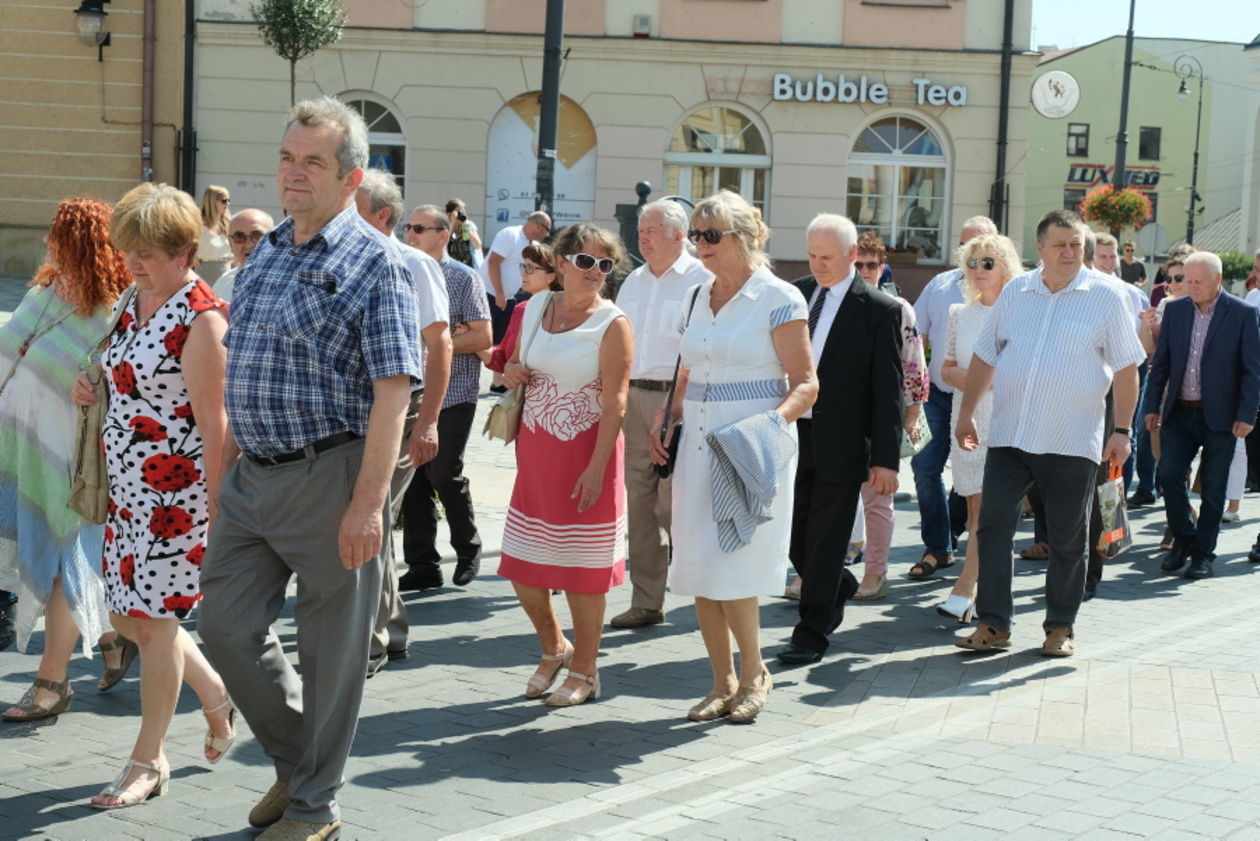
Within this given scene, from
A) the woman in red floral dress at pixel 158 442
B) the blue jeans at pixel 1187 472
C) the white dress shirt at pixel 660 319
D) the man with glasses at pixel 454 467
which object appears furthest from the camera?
the blue jeans at pixel 1187 472

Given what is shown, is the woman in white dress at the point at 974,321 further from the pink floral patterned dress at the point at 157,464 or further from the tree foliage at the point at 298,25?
the tree foliage at the point at 298,25

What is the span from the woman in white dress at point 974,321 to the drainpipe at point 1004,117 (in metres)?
19.8

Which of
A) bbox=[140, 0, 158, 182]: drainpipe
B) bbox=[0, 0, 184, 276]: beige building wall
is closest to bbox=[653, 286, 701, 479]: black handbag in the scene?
bbox=[140, 0, 158, 182]: drainpipe

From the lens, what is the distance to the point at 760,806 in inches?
215

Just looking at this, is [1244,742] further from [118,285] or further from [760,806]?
[118,285]

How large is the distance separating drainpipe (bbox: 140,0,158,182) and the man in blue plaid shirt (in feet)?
80.8

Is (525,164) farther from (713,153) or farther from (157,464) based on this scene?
(157,464)

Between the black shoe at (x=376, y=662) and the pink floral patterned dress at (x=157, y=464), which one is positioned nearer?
the pink floral patterned dress at (x=157, y=464)

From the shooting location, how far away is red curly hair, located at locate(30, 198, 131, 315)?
6012mm

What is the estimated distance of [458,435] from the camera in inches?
354

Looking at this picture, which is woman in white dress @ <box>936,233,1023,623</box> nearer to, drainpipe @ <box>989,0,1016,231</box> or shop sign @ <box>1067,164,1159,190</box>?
drainpipe @ <box>989,0,1016,231</box>

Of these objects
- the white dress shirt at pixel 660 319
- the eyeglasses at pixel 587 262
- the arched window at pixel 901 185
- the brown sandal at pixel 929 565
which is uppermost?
the arched window at pixel 901 185

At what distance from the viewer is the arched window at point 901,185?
2909 centimetres

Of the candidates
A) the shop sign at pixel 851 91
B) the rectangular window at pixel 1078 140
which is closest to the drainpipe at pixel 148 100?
the shop sign at pixel 851 91
